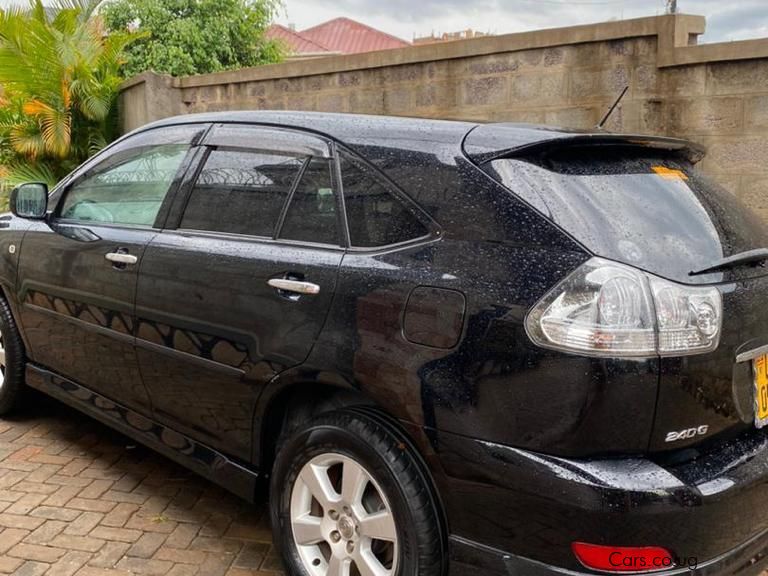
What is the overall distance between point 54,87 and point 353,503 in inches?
361

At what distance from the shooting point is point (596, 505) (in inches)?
74.1

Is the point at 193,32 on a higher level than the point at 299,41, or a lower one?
lower

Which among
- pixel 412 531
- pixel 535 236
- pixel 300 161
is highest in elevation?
pixel 300 161

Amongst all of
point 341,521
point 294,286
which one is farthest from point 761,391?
point 294,286

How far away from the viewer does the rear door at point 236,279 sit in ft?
8.41

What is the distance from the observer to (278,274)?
2602 mm

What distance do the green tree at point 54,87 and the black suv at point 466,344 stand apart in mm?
7706

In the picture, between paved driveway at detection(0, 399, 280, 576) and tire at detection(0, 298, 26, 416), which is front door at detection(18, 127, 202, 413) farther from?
paved driveway at detection(0, 399, 280, 576)

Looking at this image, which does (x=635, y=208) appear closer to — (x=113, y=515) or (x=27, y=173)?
(x=113, y=515)

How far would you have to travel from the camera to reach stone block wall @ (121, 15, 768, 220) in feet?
16.4

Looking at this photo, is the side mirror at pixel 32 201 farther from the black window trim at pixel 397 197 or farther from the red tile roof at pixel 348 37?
the red tile roof at pixel 348 37

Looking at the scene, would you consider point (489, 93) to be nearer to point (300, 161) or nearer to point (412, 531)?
point (300, 161)

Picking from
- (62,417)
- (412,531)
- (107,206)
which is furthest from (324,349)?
(62,417)

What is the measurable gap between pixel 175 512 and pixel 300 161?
Result: 5.74 feet
